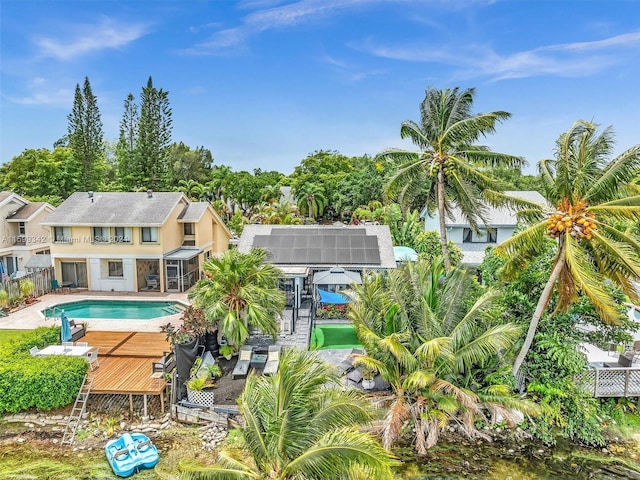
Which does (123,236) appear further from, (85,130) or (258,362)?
(85,130)

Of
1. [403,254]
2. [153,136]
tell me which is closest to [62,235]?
[403,254]

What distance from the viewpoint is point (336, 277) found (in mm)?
21828

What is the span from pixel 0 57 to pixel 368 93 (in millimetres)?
31934

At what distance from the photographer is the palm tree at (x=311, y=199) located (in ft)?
185

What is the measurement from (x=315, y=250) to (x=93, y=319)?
12.5m

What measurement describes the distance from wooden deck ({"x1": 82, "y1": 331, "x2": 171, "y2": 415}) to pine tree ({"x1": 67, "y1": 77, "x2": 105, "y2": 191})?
38801 mm

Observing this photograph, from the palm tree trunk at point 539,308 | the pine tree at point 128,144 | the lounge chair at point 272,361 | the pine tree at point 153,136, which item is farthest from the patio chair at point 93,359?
the pine tree at point 128,144

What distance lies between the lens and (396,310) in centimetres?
1446

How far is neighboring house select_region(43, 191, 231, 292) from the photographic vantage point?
1109 inches

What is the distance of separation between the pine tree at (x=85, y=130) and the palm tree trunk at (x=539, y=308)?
5140 centimetres

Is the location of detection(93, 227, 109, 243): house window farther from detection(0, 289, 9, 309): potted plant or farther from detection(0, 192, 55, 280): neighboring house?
detection(0, 289, 9, 309): potted plant

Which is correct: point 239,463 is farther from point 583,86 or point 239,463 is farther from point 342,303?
point 583,86

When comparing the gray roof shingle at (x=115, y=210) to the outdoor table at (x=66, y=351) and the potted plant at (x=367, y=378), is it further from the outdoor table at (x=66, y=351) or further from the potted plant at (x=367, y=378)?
the potted plant at (x=367, y=378)

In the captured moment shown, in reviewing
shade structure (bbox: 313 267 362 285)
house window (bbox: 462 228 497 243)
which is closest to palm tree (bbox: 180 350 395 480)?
shade structure (bbox: 313 267 362 285)
